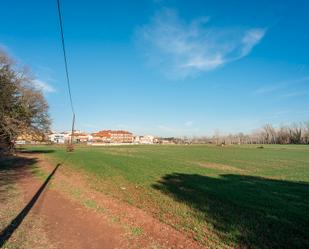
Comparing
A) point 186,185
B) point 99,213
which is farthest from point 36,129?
point 99,213

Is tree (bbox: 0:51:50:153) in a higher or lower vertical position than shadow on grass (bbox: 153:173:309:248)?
higher

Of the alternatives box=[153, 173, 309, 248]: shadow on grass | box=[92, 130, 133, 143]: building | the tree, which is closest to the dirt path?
box=[153, 173, 309, 248]: shadow on grass

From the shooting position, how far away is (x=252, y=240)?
577 centimetres

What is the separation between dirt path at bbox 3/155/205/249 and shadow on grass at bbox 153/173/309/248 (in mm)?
1646

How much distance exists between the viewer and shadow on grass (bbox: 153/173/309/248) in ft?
19.4

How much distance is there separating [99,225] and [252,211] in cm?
533

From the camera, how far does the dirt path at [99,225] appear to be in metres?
5.50

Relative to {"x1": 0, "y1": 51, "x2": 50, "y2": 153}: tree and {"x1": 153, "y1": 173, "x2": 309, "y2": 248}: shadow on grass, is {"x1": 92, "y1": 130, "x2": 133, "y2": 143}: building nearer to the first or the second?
{"x1": 0, "y1": 51, "x2": 50, "y2": 153}: tree

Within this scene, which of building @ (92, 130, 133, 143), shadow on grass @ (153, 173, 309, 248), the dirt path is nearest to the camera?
the dirt path

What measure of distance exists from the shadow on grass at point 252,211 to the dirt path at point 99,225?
1.65 metres

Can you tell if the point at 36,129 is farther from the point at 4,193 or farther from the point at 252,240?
the point at 252,240

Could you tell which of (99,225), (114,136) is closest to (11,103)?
(99,225)

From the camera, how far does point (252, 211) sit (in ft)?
27.1

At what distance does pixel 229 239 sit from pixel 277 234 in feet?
4.77
